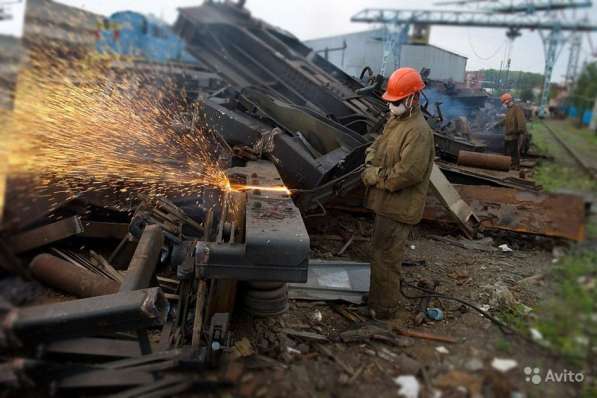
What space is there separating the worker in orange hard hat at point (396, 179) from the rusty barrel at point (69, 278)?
2.20 m

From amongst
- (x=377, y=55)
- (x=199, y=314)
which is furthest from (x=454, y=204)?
(x=199, y=314)

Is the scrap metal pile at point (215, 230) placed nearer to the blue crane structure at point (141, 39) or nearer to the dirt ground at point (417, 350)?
the dirt ground at point (417, 350)

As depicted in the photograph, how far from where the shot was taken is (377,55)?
727 centimetres

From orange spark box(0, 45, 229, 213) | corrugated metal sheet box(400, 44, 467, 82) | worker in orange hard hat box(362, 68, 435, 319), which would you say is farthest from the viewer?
corrugated metal sheet box(400, 44, 467, 82)

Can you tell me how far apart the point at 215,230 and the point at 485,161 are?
6.26m

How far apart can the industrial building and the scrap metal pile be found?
57cm

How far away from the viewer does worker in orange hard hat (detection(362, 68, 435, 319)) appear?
11.4 ft

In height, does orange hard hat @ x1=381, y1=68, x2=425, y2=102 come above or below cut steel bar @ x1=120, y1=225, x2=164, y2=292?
above

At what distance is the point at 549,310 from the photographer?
100 inches

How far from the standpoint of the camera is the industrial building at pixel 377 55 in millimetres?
6105

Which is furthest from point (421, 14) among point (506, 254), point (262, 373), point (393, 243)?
point (262, 373)

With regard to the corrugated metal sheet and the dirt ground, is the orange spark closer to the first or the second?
the dirt ground

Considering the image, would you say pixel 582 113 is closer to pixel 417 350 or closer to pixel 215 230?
pixel 417 350

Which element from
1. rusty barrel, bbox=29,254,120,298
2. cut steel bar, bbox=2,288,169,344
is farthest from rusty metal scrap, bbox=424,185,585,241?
cut steel bar, bbox=2,288,169,344
